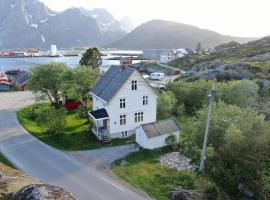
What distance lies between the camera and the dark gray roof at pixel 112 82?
36.0m

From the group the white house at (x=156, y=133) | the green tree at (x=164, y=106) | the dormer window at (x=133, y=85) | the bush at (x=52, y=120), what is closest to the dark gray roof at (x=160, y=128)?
the white house at (x=156, y=133)

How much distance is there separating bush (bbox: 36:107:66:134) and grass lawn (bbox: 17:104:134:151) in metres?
0.78

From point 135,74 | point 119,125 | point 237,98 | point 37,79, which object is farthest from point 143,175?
point 37,79

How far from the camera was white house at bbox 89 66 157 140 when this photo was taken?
3575cm

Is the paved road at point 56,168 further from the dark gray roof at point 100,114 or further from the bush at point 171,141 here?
the bush at point 171,141

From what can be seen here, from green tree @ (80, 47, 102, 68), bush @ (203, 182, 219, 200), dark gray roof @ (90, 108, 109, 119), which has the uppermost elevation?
green tree @ (80, 47, 102, 68)

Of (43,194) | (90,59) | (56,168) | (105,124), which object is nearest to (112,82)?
(105,124)

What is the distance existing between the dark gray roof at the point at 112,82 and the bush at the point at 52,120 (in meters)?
5.41

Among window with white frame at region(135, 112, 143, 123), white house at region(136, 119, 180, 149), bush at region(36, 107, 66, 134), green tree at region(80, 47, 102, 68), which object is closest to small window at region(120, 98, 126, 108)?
window with white frame at region(135, 112, 143, 123)

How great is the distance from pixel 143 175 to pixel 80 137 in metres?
12.7

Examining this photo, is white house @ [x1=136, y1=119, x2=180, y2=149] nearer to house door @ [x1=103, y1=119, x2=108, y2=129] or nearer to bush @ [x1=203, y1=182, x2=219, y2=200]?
house door @ [x1=103, y1=119, x2=108, y2=129]

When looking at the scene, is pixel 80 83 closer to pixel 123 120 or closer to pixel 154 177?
pixel 123 120

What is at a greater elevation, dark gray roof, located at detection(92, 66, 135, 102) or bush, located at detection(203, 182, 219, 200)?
dark gray roof, located at detection(92, 66, 135, 102)

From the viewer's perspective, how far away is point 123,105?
3628 centimetres
